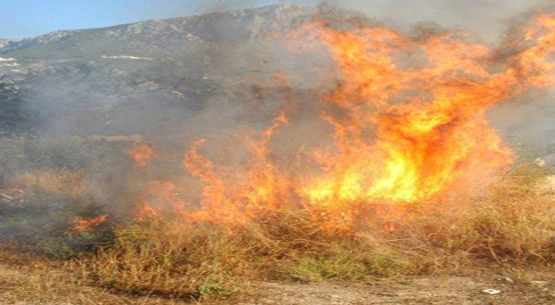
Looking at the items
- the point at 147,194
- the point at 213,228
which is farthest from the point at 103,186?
the point at 213,228

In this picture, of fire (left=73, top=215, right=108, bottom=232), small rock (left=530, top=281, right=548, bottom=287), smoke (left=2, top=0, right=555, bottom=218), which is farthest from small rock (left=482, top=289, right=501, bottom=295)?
fire (left=73, top=215, right=108, bottom=232)

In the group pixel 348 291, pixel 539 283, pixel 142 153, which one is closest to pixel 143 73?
pixel 142 153

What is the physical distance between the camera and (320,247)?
579 centimetres

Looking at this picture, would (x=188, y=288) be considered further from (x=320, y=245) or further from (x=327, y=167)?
(x=327, y=167)

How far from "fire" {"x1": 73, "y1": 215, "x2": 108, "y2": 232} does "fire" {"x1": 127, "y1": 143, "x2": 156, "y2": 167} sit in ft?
4.75

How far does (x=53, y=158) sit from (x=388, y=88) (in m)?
6.76

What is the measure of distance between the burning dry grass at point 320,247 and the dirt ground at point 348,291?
0.18 metres

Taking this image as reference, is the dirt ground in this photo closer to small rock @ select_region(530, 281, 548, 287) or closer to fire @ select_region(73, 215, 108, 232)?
small rock @ select_region(530, 281, 548, 287)

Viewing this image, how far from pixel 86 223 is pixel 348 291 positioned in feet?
11.4

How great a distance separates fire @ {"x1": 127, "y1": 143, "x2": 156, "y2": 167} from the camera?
7586mm

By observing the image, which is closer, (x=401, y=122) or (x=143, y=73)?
(x=401, y=122)

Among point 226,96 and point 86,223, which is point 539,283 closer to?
point 86,223

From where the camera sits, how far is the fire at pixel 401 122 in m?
6.44

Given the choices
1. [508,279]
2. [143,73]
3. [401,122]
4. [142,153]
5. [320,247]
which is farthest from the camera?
[143,73]
